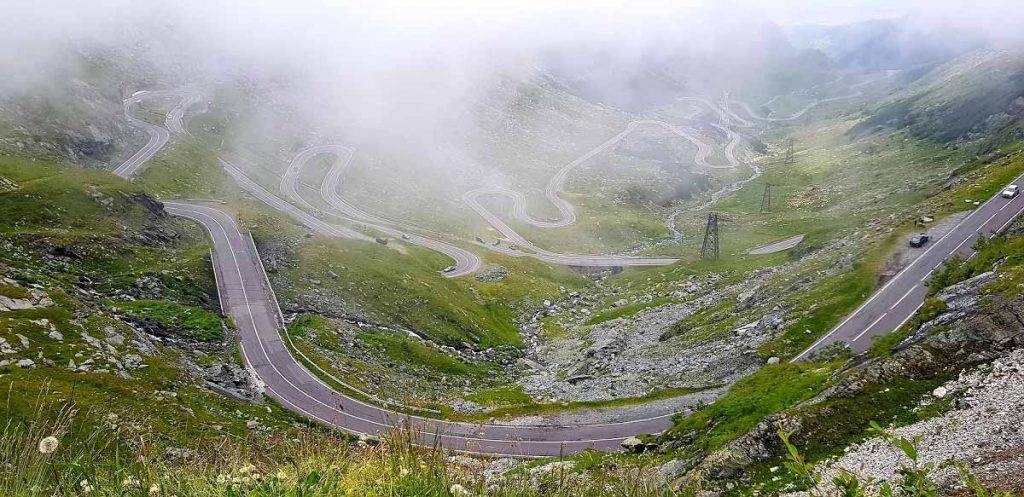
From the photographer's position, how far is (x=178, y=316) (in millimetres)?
64750

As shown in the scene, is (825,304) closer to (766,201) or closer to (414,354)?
(414,354)

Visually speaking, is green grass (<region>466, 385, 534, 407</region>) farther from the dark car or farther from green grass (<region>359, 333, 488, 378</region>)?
the dark car

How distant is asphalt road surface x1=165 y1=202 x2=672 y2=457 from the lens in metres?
51.8

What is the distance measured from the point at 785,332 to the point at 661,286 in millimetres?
51901

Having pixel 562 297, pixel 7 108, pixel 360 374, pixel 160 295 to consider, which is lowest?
pixel 562 297

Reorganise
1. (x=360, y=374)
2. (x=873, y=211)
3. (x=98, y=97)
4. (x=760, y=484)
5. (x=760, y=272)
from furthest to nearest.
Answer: (x=98, y=97) → (x=873, y=211) → (x=760, y=272) → (x=360, y=374) → (x=760, y=484)

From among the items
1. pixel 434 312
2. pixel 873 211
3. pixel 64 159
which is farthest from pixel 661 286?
pixel 64 159

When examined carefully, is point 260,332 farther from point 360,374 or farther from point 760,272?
point 760,272

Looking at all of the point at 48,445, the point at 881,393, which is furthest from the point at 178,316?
the point at 881,393

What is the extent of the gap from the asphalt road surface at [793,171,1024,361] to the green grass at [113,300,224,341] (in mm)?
65862

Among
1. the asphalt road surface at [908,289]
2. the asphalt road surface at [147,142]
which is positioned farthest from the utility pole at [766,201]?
the asphalt road surface at [147,142]

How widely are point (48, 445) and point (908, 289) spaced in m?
72.0

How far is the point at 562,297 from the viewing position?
382 ft

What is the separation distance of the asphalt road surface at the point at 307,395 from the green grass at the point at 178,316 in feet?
11.7
